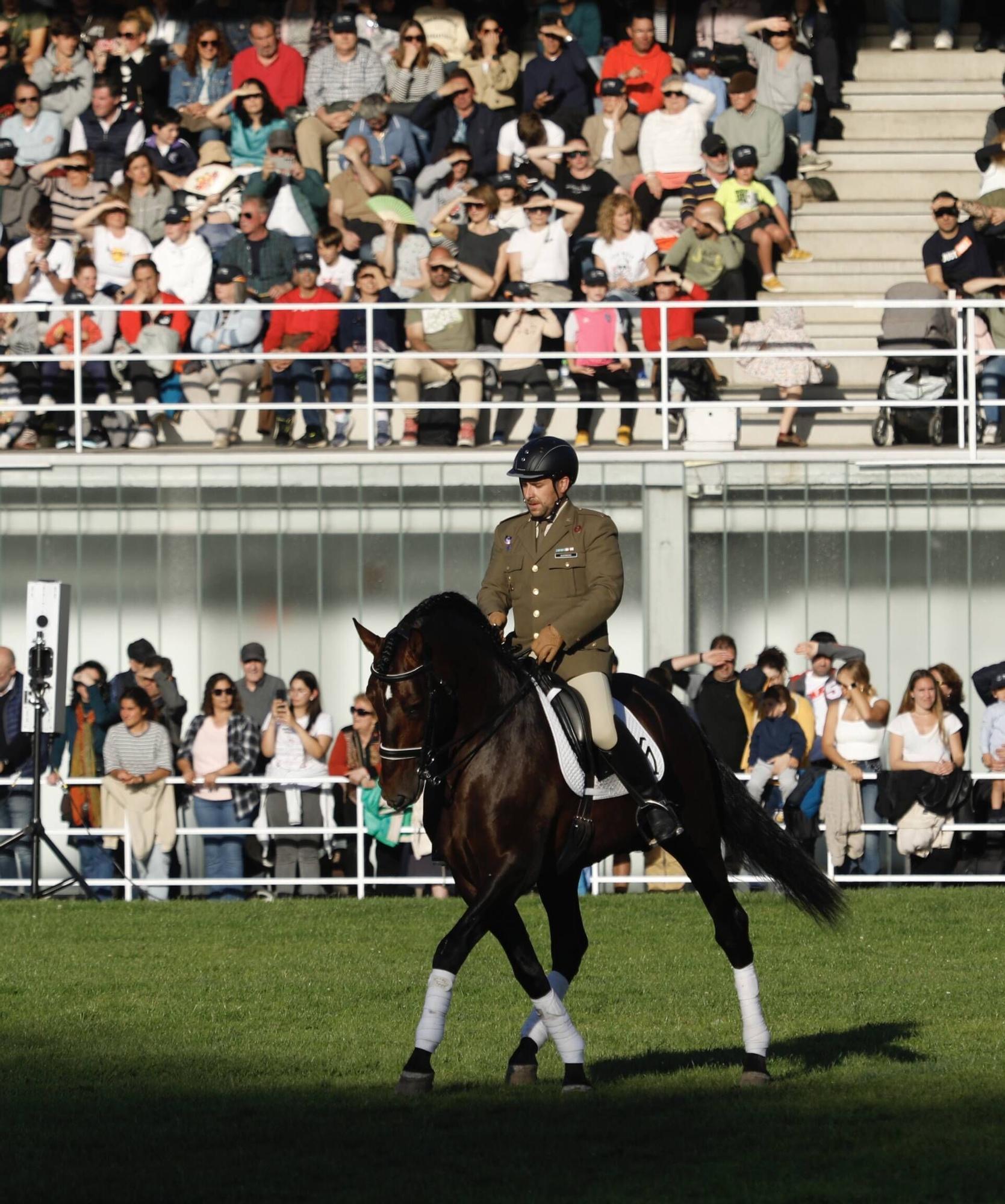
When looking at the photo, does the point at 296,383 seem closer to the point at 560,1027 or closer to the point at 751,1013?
the point at 751,1013

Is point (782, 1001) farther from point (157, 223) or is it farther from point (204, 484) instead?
point (157, 223)

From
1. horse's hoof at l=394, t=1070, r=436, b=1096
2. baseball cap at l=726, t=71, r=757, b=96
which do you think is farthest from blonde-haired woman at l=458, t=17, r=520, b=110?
horse's hoof at l=394, t=1070, r=436, b=1096

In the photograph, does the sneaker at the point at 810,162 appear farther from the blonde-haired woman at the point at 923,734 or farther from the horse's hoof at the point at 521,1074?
the horse's hoof at the point at 521,1074

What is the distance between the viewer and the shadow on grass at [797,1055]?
30.1 feet

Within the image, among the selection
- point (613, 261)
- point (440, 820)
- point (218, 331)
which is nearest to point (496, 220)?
point (613, 261)

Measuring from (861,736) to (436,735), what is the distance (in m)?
9.34

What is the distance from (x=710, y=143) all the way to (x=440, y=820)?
13.3 meters

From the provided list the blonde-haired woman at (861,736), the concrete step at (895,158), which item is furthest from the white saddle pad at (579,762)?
the concrete step at (895,158)

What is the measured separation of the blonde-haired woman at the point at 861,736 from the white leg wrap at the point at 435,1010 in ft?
29.4

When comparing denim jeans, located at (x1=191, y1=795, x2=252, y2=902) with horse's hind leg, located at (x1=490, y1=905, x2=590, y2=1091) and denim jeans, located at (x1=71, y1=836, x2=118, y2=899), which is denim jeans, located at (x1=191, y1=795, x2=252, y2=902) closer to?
denim jeans, located at (x1=71, y1=836, x2=118, y2=899)

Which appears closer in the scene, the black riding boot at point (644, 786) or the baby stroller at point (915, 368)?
the black riding boot at point (644, 786)

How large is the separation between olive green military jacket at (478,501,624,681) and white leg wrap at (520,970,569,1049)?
1246 millimetres

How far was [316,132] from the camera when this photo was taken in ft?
72.3

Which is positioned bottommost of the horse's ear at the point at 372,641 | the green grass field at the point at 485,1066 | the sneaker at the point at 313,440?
the green grass field at the point at 485,1066
